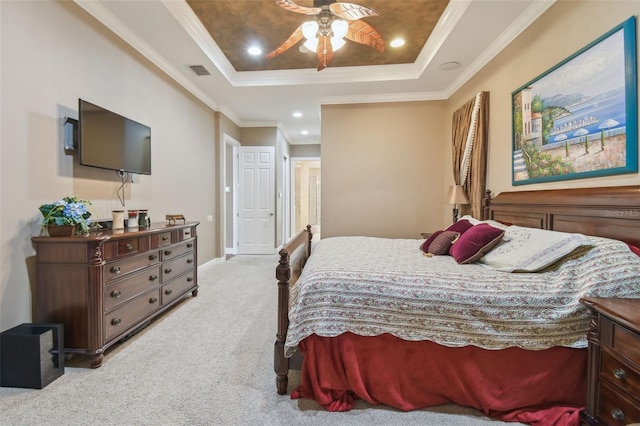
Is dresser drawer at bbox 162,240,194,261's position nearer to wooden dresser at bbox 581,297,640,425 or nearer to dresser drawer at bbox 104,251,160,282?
dresser drawer at bbox 104,251,160,282

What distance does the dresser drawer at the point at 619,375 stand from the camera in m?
1.12

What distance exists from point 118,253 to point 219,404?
135 cm

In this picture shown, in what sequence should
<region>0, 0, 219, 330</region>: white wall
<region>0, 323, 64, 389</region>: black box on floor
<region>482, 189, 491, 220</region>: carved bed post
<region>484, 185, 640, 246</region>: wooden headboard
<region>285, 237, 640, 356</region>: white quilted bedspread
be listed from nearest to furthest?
<region>285, 237, 640, 356</region>: white quilted bedspread < <region>484, 185, 640, 246</region>: wooden headboard < <region>0, 323, 64, 389</region>: black box on floor < <region>0, 0, 219, 330</region>: white wall < <region>482, 189, 491, 220</region>: carved bed post

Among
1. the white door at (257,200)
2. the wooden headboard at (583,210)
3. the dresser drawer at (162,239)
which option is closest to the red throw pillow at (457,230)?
the wooden headboard at (583,210)

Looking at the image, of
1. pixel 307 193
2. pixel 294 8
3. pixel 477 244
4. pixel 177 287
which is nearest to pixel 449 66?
pixel 294 8

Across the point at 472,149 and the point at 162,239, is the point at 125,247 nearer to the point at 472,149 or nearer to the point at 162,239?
the point at 162,239

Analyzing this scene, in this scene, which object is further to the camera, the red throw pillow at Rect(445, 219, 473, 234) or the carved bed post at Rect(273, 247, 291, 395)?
the red throw pillow at Rect(445, 219, 473, 234)

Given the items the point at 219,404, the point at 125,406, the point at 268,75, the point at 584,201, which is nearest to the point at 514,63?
the point at 584,201

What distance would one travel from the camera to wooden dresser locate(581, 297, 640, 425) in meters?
1.11

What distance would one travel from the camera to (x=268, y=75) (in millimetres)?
3945

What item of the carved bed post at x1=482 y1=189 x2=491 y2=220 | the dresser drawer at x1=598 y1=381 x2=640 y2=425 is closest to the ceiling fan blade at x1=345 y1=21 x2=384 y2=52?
the carved bed post at x1=482 y1=189 x2=491 y2=220

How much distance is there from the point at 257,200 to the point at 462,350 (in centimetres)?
507

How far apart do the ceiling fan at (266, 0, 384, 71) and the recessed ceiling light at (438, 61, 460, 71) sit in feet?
4.67

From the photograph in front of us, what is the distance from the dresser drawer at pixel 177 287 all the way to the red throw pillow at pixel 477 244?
8.80ft
